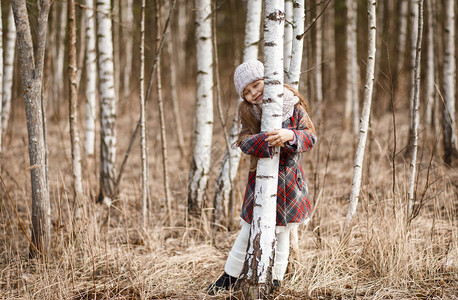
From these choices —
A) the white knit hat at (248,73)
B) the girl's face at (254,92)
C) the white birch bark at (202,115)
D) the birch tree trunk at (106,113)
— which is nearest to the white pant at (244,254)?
the girl's face at (254,92)

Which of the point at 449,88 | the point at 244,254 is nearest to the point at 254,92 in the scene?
the point at 244,254

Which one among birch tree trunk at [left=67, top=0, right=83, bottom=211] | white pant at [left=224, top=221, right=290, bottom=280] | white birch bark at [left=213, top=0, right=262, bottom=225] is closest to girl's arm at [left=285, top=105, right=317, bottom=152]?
white pant at [left=224, top=221, right=290, bottom=280]

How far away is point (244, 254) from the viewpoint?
7.68 ft

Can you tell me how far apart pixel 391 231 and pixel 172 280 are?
163 centimetres

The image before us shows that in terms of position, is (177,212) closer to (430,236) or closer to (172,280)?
(172,280)

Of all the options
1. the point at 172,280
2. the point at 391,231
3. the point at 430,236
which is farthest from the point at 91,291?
the point at 430,236

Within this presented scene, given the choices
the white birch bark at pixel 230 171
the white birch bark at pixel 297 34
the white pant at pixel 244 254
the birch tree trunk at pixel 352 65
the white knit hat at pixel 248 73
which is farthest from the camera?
the birch tree trunk at pixel 352 65

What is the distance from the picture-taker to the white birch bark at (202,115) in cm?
385

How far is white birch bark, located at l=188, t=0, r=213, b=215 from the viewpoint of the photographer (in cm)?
385

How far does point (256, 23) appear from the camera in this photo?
3.58m

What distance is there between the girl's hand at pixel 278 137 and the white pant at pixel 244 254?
637 millimetres

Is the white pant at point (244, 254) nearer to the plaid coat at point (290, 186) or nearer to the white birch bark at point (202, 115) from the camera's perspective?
the plaid coat at point (290, 186)

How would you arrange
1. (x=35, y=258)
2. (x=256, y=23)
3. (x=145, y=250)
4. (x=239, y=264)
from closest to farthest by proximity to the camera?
(x=239, y=264)
(x=35, y=258)
(x=145, y=250)
(x=256, y=23)

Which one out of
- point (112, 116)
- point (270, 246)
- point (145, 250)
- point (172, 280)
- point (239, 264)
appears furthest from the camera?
point (112, 116)
